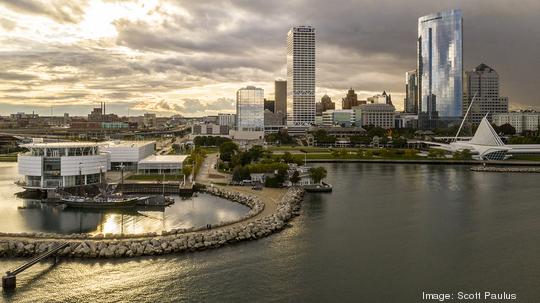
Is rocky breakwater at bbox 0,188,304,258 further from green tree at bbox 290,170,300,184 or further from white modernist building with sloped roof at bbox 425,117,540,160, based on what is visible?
white modernist building with sloped roof at bbox 425,117,540,160

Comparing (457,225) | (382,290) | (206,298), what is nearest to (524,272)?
(382,290)

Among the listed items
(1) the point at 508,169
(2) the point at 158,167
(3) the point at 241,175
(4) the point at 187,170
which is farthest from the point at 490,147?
(2) the point at 158,167

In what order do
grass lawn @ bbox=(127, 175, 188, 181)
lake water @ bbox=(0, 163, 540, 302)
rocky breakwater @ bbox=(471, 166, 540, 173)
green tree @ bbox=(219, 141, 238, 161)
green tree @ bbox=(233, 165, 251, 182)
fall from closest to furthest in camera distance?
1. lake water @ bbox=(0, 163, 540, 302)
2. green tree @ bbox=(233, 165, 251, 182)
3. grass lawn @ bbox=(127, 175, 188, 181)
4. rocky breakwater @ bbox=(471, 166, 540, 173)
5. green tree @ bbox=(219, 141, 238, 161)

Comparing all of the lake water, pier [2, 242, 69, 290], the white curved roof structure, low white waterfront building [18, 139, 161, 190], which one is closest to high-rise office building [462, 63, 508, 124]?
the white curved roof structure

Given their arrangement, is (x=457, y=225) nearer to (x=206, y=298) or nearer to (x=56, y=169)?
(x=206, y=298)

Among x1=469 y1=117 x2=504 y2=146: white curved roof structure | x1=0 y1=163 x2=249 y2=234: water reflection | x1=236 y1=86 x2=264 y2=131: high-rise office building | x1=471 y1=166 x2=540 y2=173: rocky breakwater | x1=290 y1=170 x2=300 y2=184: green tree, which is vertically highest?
x1=236 y1=86 x2=264 y2=131: high-rise office building

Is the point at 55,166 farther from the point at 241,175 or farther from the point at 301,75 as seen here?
the point at 301,75
